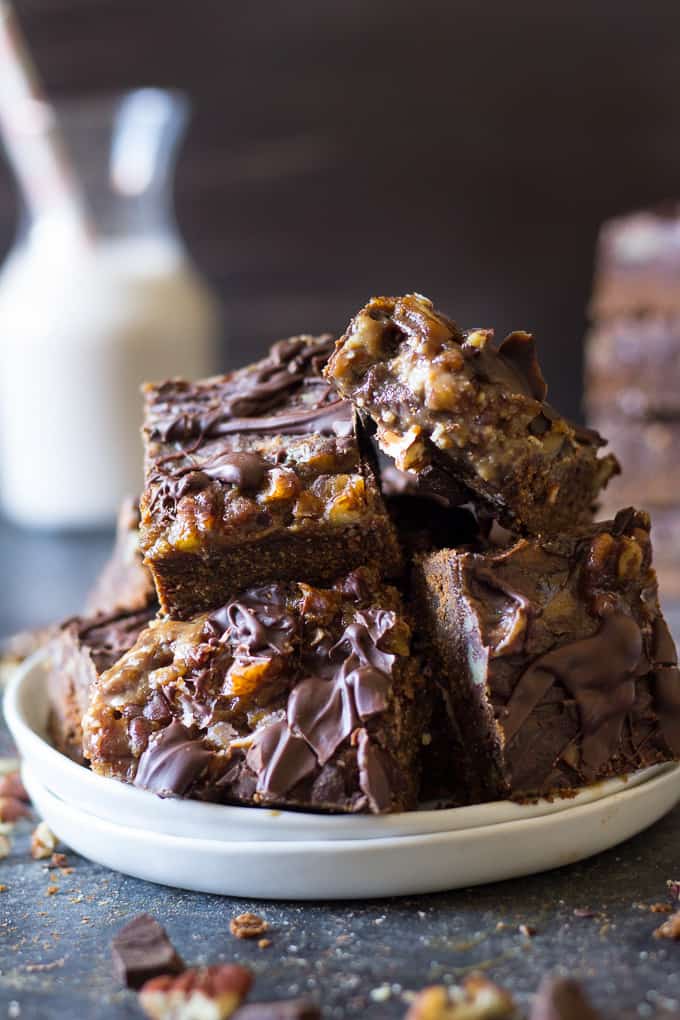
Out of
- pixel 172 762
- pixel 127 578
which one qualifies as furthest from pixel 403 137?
pixel 172 762

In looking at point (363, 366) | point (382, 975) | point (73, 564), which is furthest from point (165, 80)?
point (382, 975)

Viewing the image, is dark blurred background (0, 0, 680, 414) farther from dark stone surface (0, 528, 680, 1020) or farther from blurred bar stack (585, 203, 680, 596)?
dark stone surface (0, 528, 680, 1020)

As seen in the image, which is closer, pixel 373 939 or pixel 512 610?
pixel 373 939

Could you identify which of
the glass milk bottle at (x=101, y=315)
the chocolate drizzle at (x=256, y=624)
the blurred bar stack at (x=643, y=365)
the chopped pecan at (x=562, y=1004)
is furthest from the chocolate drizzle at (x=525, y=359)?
the glass milk bottle at (x=101, y=315)

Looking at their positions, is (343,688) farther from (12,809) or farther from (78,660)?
(12,809)

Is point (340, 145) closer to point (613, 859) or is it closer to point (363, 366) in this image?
point (363, 366)

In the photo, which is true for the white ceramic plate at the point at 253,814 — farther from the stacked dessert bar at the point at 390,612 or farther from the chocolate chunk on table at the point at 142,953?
the chocolate chunk on table at the point at 142,953
